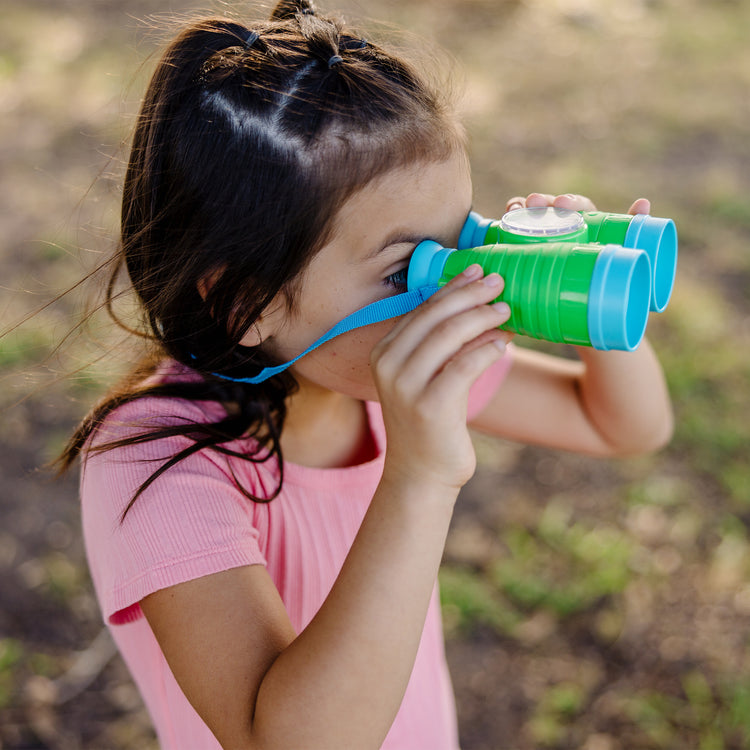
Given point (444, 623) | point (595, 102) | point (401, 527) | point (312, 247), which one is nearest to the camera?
point (401, 527)

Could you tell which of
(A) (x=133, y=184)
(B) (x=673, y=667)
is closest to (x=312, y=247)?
(A) (x=133, y=184)

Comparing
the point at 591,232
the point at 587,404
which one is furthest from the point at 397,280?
the point at 587,404

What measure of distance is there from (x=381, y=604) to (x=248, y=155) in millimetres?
728

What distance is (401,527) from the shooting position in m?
1.23

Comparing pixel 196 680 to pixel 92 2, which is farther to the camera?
pixel 92 2

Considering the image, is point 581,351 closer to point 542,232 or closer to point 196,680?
point 542,232

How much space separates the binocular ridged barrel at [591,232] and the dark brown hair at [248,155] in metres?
0.17

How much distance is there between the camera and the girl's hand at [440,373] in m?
1.21

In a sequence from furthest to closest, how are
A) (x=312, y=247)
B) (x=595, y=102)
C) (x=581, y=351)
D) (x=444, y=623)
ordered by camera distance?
1. (x=595, y=102)
2. (x=444, y=623)
3. (x=581, y=351)
4. (x=312, y=247)

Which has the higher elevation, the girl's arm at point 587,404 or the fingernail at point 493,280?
the fingernail at point 493,280

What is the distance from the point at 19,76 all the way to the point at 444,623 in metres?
5.21

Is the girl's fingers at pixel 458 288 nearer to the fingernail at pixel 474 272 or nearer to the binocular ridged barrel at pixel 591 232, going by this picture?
the fingernail at pixel 474 272

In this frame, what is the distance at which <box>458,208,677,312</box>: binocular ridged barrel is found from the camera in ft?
4.34

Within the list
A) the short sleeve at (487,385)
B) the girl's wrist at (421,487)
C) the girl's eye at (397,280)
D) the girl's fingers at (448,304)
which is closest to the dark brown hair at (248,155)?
the girl's eye at (397,280)
